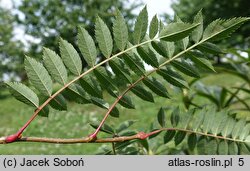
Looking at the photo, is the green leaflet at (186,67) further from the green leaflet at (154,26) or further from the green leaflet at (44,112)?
the green leaflet at (44,112)

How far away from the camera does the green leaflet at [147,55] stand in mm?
742

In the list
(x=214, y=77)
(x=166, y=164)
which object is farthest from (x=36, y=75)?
(x=214, y=77)

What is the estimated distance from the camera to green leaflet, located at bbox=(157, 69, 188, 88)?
80 centimetres

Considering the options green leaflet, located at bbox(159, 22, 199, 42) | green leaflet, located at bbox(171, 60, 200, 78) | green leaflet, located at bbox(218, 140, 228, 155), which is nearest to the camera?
green leaflet, located at bbox(159, 22, 199, 42)

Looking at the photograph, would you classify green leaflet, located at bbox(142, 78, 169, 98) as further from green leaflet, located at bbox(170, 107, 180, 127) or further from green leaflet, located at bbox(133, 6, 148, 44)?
green leaflet, located at bbox(170, 107, 180, 127)

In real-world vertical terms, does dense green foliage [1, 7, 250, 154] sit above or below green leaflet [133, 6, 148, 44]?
below

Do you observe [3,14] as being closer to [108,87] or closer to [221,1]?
[221,1]

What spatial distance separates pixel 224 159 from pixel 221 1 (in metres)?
17.9

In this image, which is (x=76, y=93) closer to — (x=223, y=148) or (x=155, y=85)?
(x=155, y=85)

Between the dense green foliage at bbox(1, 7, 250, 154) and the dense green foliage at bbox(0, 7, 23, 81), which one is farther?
the dense green foliage at bbox(0, 7, 23, 81)

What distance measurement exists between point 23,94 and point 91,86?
123 millimetres

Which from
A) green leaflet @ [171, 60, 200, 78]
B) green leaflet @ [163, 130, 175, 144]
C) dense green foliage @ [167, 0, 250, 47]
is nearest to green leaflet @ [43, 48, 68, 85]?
green leaflet @ [171, 60, 200, 78]

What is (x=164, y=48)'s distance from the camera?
75cm

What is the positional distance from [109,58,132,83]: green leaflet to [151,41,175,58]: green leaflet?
0.07 m
